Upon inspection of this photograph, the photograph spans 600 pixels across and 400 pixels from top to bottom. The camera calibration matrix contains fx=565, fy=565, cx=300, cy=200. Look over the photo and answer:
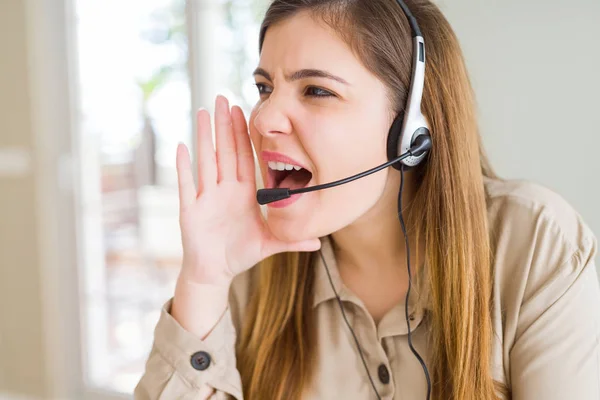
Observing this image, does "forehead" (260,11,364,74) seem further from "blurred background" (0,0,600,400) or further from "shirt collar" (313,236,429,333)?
"blurred background" (0,0,600,400)

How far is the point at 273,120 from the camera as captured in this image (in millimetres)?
1004

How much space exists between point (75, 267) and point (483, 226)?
177 cm

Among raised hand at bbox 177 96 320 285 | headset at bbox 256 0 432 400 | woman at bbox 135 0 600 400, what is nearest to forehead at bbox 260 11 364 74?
woman at bbox 135 0 600 400

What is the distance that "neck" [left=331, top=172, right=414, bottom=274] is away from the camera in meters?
1.16

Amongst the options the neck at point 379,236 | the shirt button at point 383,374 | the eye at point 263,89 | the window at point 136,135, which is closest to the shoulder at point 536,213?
the neck at point 379,236

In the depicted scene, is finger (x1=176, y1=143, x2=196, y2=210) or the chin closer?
the chin

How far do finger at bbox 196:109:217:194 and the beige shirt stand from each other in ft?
0.94

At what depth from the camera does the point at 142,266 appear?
2303 millimetres

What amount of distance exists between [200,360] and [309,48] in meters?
0.64

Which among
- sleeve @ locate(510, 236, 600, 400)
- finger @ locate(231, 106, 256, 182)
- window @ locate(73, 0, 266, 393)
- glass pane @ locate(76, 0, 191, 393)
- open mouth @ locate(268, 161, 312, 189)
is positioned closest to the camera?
sleeve @ locate(510, 236, 600, 400)

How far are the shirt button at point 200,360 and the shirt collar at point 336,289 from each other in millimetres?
251

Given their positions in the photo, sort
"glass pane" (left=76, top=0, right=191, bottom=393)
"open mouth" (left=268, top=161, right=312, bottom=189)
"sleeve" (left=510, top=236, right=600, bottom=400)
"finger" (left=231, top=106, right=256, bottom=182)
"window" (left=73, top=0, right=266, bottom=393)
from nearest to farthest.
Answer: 1. "sleeve" (left=510, top=236, right=600, bottom=400)
2. "open mouth" (left=268, top=161, right=312, bottom=189)
3. "finger" (left=231, top=106, right=256, bottom=182)
4. "window" (left=73, top=0, right=266, bottom=393)
5. "glass pane" (left=76, top=0, right=191, bottom=393)

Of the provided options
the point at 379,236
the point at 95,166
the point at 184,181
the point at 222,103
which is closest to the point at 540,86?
the point at 379,236

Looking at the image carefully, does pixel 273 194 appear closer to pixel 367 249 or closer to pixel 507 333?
pixel 367 249
